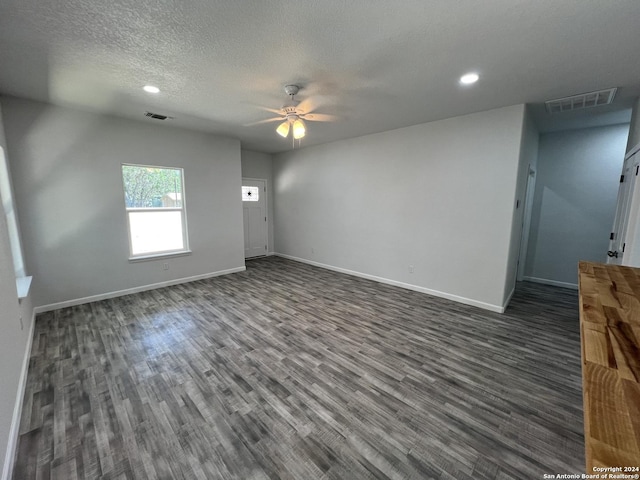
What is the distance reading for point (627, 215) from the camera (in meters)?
2.89

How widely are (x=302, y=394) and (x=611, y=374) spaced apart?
76.3 inches

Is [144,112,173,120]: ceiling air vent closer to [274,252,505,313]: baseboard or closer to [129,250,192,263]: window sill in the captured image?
[129,250,192,263]: window sill

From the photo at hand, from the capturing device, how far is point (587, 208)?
4.35 metres

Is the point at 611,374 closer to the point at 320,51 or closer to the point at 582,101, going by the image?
the point at 320,51

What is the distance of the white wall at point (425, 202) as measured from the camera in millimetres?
3490

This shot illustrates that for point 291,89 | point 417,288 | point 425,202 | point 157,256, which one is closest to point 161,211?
point 157,256

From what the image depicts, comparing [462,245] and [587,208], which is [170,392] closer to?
[462,245]

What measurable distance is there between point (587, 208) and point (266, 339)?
18.2 ft

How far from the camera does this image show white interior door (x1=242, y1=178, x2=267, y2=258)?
6664 mm

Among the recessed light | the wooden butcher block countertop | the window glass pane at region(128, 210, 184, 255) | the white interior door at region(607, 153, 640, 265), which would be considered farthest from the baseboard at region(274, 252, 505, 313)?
the window glass pane at region(128, 210, 184, 255)

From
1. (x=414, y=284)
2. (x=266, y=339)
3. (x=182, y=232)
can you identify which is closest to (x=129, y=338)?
(x=266, y=339)

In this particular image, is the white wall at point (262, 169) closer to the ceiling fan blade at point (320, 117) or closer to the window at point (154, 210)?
the window at point (154, 210)

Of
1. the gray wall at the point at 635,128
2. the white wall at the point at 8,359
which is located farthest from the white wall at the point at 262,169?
the gray wall at the point at 635,128

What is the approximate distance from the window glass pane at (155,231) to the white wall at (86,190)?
6.6 inches
